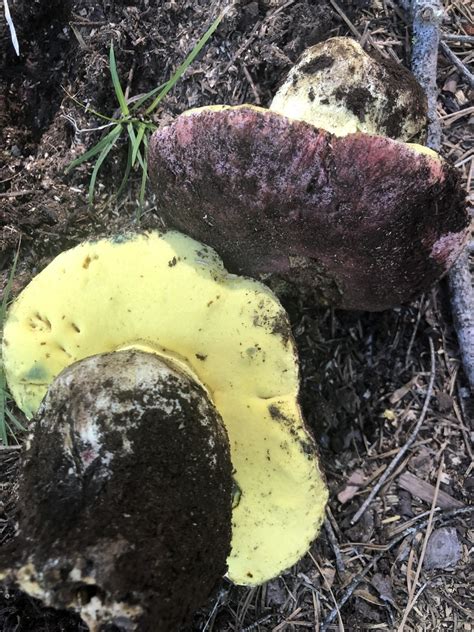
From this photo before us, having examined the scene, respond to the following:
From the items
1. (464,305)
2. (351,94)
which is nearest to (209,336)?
(351,94)

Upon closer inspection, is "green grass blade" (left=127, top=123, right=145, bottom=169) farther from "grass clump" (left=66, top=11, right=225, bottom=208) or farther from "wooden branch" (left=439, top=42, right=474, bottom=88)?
"wooden branch" (left=439, top=42, right=474, bottom=88)

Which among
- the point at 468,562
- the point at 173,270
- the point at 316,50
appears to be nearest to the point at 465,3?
the point at 316,50

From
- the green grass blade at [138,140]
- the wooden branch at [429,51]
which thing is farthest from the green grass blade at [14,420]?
the wooden branch at [429,51]

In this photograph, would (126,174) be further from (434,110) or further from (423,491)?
(423,491)

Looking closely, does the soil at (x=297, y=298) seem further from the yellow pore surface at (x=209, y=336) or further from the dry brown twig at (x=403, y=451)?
the yellow pore surface at (x=209, y=336)

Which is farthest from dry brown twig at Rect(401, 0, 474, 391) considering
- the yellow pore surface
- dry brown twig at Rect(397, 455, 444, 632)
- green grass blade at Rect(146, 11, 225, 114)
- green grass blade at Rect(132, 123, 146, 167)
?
green grass blade at Rect(132, 123, 146, 167)
